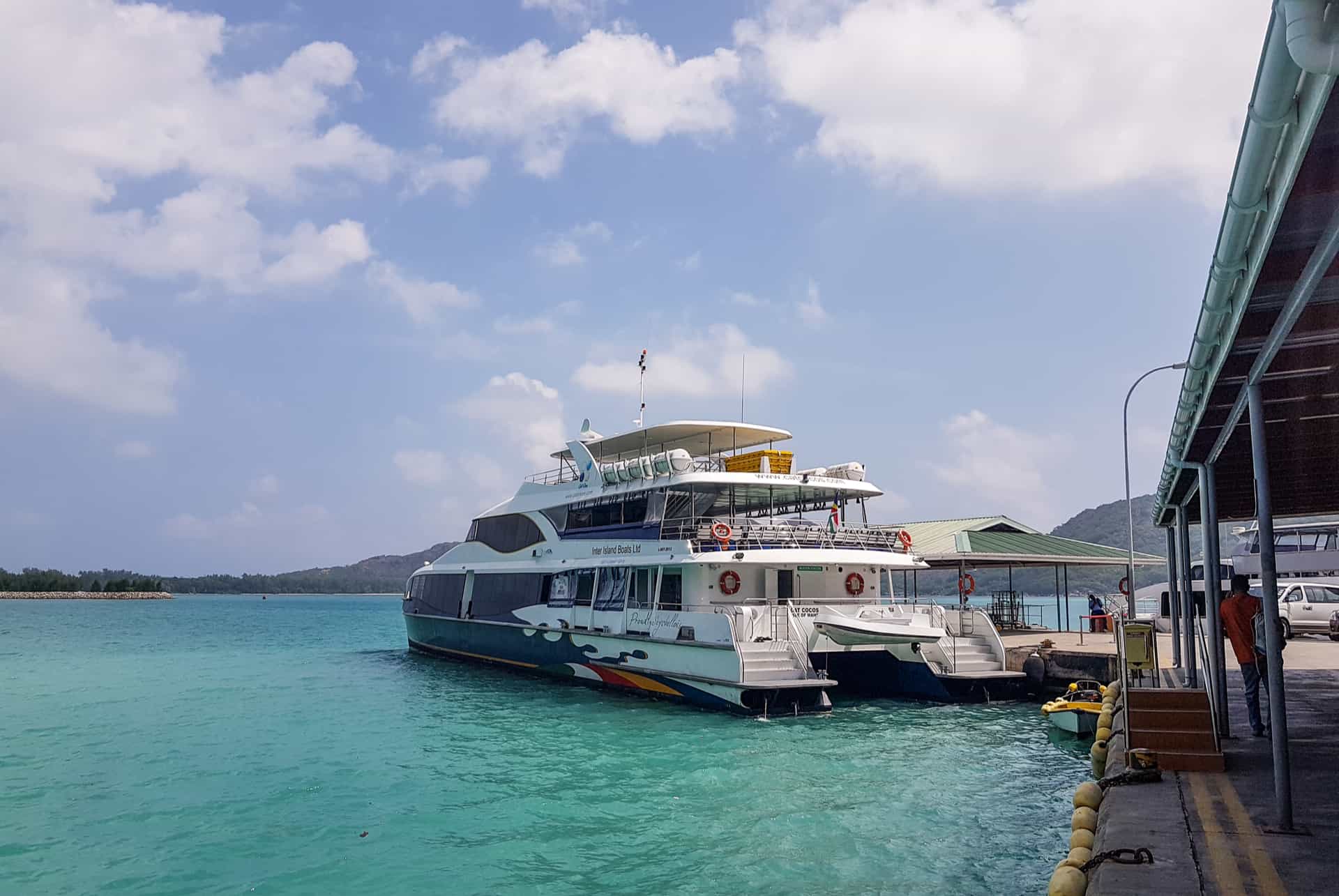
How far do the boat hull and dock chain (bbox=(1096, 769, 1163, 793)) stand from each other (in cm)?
862

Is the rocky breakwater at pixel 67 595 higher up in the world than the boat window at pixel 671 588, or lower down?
lower down

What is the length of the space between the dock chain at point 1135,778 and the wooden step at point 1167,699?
889 millimetres

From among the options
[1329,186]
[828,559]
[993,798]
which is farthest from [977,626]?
[1329,186]

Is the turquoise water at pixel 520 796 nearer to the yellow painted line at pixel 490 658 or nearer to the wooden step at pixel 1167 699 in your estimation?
the yellow painted line at pixel 490 658

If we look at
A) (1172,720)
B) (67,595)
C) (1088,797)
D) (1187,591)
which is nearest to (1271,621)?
(1088,797)

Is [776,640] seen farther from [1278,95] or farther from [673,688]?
[1278,95]

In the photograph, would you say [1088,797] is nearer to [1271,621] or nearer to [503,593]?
[1271,621]

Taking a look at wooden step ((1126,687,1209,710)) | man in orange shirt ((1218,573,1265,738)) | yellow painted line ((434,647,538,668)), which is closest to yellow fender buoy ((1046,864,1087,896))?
wooden step ((1126,687,1209,710))

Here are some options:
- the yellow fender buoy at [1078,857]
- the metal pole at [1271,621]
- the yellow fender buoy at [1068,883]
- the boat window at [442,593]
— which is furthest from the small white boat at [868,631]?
the boat window at [442,593]

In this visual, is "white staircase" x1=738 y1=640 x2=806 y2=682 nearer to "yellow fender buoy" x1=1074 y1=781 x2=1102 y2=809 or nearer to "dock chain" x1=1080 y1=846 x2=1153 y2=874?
"yellow fender buoy" x1=1074 y1=781 x2=1102 y2=809

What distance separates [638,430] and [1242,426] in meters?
15.5

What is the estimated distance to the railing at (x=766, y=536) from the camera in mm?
19469

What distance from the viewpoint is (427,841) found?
10.1m

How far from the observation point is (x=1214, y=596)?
8.98 m
